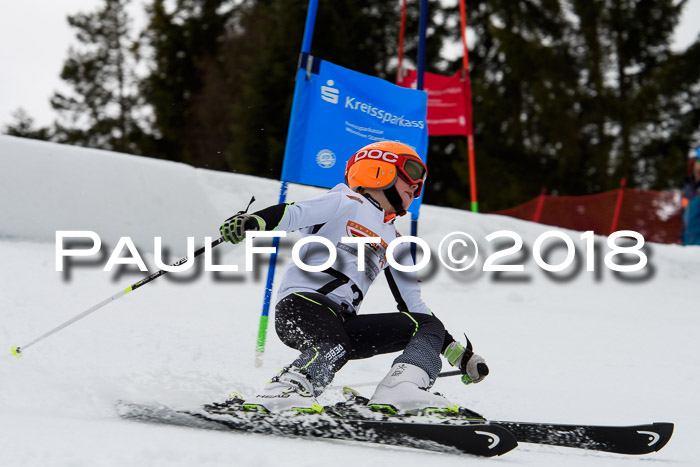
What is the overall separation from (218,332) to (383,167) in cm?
218

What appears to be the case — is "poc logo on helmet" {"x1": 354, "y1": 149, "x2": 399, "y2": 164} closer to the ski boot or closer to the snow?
the ski boot

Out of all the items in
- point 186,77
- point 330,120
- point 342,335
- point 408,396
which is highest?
point 186,77

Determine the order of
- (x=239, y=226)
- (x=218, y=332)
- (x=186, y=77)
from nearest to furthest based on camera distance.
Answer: (x=239, y=226) → (x=218, y=332) → (x=186, y=77)

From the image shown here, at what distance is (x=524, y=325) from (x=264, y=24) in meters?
15.6

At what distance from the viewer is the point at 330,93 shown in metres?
4.67

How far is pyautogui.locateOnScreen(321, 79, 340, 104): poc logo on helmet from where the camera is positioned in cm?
465

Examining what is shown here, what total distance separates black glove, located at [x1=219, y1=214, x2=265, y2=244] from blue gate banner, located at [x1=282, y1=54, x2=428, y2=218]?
147cm

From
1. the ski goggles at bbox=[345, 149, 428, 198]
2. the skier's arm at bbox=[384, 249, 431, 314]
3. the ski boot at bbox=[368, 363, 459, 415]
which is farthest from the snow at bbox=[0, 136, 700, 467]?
the ski goggles at bbox=[345, 149, 428, 198]

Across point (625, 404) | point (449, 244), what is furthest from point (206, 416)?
point (449, 244)

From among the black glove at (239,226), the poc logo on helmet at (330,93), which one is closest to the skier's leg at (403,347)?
the black glove at (239,226)

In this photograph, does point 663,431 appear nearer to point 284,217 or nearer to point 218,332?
point 284,217

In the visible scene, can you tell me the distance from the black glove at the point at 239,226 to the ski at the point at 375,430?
2.43 feet

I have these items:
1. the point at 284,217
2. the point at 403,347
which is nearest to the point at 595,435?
the point at 403,347

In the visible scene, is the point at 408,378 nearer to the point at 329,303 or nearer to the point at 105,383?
the point at 329,303
